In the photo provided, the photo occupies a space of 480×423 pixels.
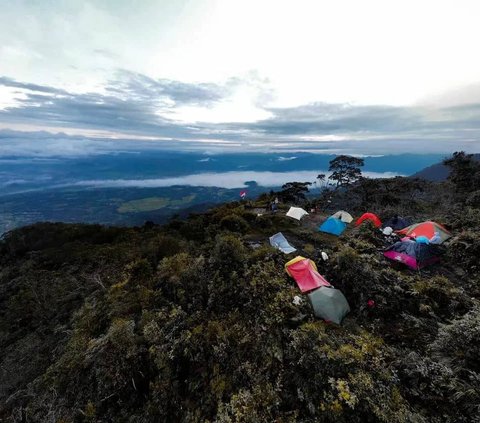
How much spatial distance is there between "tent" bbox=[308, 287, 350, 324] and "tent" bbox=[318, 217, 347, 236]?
11916 millimetres

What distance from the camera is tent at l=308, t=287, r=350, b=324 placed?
10.4 metres

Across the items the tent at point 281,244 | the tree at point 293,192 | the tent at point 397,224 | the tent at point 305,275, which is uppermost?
the tent at point 305,275

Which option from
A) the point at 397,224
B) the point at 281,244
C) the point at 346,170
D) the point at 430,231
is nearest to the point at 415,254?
the point at 430,231

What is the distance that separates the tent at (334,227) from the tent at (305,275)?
408 inches

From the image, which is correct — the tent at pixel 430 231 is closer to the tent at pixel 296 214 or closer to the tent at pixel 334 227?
the tent at pixel 334 227

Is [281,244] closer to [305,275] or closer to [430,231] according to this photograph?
[305,275]

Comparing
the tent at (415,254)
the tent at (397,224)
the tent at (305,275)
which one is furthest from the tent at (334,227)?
the tent at (305,275)

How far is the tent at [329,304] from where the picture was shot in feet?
34.3

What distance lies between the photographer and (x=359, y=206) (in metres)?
41.6

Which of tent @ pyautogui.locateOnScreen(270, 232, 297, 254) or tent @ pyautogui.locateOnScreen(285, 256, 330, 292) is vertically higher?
tent @ pyautogui.locateOnScreen(285, 256, 330, 292)

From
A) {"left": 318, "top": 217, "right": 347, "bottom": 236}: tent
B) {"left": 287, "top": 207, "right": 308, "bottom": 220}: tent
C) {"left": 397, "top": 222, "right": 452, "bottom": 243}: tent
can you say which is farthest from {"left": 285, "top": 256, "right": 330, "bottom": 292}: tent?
{"left": 287, "top": 207, "right": 308, "bottom": 220}: tent

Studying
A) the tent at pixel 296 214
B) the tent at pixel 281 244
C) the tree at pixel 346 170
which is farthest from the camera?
the tree at pixel 346 170

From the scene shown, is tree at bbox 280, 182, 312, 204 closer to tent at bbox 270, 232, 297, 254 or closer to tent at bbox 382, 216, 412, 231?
tent at bbox 382, 216, 412, 231

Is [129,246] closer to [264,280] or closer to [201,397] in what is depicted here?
[264,280]
